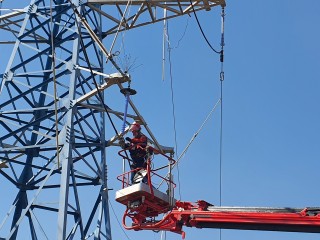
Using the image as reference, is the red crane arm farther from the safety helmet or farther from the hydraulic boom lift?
the safety helmet

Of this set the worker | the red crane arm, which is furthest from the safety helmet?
the red crane arm

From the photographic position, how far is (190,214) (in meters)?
16.3

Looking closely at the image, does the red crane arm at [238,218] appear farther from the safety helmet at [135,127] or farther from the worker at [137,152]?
the safety helmet at [135,127]

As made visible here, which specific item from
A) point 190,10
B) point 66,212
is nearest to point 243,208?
point 66,212

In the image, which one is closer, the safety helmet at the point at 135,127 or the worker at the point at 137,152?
the worker at the point at 137,152

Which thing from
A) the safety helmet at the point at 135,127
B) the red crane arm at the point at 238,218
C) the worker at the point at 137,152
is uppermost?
the safety helmet at the point at 135,127

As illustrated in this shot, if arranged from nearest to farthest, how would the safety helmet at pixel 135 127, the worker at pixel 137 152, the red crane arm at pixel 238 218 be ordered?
the red crane arm at pixel 238 218, the worker at pixel 137 152, the safety helmet at pixel 135 127

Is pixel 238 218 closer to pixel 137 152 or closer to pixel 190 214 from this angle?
pixel 190 214

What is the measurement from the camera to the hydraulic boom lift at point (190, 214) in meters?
15.0

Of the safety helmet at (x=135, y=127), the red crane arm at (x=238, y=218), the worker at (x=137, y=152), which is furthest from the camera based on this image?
the safety helmet at (x=135, y=127)

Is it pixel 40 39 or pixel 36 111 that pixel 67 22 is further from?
pixel 36 111

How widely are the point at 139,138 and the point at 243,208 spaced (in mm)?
4390

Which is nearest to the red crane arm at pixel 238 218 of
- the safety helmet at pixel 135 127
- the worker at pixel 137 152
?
the worker at pixel 137 152

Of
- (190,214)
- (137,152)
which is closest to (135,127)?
(137,152)
